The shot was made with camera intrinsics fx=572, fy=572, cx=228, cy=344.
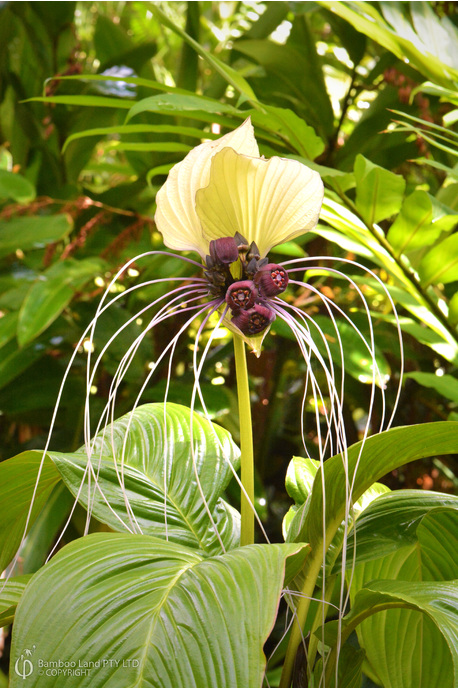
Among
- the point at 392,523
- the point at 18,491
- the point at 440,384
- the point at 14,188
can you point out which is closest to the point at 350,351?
the point at 440,384

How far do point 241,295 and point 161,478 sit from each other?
9.5 inches

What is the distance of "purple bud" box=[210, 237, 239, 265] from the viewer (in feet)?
1.39

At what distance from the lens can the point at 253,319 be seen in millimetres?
421

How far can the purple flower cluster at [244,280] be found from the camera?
42 cm

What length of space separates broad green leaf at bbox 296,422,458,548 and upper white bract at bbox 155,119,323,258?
174 mm

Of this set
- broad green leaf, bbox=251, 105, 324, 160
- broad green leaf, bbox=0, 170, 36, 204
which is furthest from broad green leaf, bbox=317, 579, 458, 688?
broad green leaf, bbox=0, 170, 36, 204

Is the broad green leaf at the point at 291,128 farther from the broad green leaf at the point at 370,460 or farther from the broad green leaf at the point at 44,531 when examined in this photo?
the broad green leaf at the point at 44,531

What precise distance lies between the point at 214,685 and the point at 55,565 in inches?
4.9

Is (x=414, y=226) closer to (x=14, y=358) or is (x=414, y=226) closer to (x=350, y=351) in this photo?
(x=350, y=351)

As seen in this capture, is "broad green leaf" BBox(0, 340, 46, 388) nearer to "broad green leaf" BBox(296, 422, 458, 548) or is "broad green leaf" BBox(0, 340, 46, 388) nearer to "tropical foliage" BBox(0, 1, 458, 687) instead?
"tropical foliage" BBox(0, 1, 458, 687)

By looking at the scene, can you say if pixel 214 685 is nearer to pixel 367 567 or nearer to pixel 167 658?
pixel 167 658

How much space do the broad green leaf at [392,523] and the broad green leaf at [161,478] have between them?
0.13 metres

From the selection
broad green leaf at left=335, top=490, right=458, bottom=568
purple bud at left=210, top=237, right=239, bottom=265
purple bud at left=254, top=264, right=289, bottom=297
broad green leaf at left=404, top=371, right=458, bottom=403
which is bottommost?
broad green leaf at left=335, top=490, right=458, bottom=568

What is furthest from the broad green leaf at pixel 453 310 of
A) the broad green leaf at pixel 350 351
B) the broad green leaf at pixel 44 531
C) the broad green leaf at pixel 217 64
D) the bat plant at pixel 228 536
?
the broad green leaf at pixel 44 531
